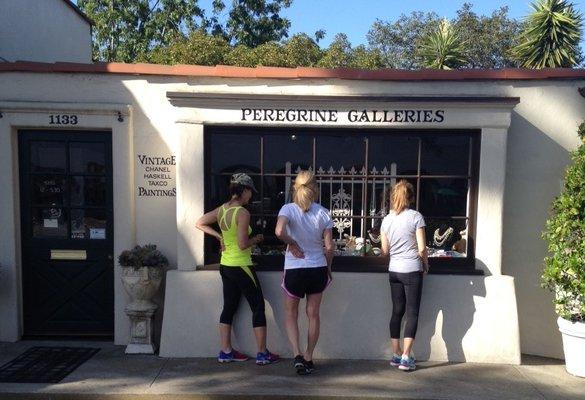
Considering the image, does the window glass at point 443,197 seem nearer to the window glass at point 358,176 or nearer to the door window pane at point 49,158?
the window glass at point 358,176

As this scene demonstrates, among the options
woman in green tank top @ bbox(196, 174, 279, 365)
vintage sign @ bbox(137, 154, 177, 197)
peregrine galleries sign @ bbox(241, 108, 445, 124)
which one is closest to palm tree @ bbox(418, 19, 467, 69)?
peregrine galleries sign @ bbox(241, 108, 445, 124)

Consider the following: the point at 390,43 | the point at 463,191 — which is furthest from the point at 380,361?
the point at 390,43

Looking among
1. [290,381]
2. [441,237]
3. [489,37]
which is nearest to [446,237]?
[441,237]

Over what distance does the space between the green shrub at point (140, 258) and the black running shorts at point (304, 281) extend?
140 centimetres

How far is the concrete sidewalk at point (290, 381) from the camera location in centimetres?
412

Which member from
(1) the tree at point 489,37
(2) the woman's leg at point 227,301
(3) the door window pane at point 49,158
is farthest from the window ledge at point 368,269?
(1) the tree at point 489,37

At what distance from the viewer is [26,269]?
5430 mm

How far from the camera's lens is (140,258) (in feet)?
16.3

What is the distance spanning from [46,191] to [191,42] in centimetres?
1109

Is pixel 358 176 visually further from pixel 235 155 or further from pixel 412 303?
pixel 412 303

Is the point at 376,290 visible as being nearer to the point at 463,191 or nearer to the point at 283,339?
the point at 283,339

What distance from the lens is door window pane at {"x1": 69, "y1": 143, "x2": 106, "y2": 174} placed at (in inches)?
212

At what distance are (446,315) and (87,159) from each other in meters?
4.04

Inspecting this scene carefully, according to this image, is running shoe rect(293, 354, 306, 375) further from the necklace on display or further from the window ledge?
the necklace on display
